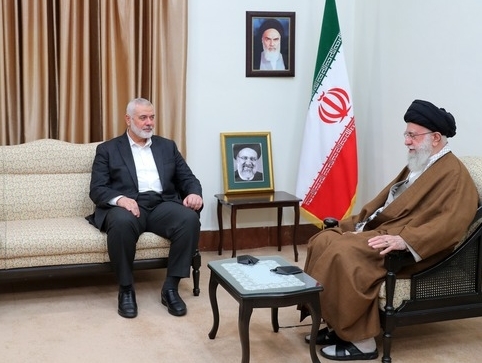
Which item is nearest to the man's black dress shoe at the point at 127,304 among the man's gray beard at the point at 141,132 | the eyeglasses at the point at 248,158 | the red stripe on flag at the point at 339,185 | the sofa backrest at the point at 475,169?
the man's gray beard at the point at 141,132

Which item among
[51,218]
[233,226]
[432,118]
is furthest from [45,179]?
[432,118]

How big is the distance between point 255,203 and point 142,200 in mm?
959

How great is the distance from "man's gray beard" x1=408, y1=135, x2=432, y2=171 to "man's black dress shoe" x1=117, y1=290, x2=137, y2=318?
1.69 metres

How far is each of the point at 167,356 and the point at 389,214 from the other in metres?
1.29

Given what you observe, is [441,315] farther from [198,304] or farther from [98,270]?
[98,270]

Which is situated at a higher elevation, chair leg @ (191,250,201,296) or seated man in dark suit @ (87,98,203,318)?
seated man in dark suit @ (87,98,203,318)

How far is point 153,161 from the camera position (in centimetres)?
420

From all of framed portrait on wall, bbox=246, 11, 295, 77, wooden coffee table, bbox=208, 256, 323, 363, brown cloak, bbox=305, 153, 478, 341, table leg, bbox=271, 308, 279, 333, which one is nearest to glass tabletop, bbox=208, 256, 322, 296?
wooden coffee table, bbox=208, 256, 323, 363

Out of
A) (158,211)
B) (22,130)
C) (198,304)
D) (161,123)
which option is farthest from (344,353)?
(22,130)

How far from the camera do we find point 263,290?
9.30ft

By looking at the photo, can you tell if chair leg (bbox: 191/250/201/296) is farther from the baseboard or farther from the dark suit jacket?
the baseboard

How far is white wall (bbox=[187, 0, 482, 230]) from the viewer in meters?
4.64

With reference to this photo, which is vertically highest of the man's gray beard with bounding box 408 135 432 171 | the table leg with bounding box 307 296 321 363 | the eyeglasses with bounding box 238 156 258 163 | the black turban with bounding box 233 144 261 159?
the man's gray beard with bounding box 408 135 432 171

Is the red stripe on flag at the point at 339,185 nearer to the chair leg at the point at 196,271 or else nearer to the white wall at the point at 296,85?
the white wall at the point at 296,85
